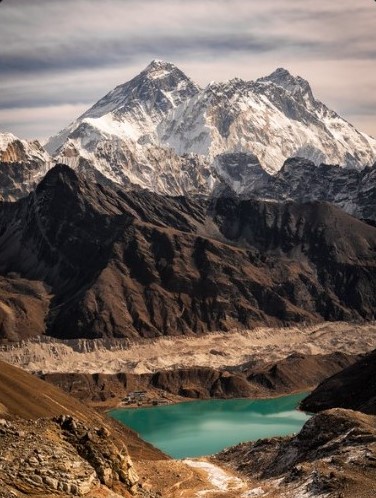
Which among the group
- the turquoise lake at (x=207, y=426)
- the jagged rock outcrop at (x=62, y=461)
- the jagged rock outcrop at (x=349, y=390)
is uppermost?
the jagged rock outcrop at (x=62, y=461)

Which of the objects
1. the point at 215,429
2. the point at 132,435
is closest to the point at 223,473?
the point at 132,435

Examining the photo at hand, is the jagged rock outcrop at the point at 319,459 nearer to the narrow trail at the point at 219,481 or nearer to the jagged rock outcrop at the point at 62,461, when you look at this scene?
the narrow trail at the point at 219,481

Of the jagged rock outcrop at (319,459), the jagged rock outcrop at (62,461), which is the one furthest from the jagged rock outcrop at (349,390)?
the jagged rock outcrop at (62,461)

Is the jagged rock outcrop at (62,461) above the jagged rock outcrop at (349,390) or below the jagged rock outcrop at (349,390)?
above

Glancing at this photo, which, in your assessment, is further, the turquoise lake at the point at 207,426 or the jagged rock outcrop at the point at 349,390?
the jagged rock outcrop at the point at 349,390

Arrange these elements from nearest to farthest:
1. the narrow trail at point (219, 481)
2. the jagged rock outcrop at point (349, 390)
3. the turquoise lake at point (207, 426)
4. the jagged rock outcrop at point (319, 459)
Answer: the jagged rock outcrop at point (319, 459), the narrow trail at point (219, 481), the turquoise lake at point (207, 426), the jagged rock outcrop at point (349, 390)

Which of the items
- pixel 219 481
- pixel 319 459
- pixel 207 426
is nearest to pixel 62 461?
pixel 319 459

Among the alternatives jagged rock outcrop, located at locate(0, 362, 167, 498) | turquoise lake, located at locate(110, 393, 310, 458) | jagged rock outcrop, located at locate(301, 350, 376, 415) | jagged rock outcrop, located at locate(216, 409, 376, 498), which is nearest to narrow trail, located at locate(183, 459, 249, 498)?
jagged rock outcrop, located at locate(216, 409, 376, 498)

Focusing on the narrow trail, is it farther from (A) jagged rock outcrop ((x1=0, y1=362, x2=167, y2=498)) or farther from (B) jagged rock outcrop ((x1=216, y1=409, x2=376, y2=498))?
(A) jagged rock outcrop ((x1=0, y1=362, x2=167, y2=498))

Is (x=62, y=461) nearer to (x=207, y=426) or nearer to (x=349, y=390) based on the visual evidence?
(x=349, y=390)
